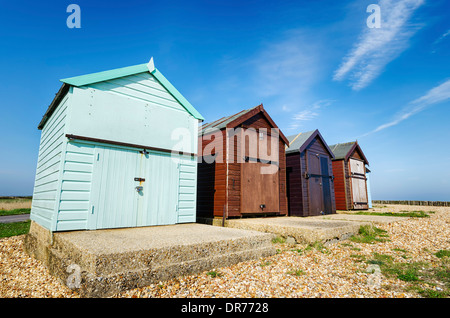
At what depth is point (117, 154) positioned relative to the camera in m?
6.79

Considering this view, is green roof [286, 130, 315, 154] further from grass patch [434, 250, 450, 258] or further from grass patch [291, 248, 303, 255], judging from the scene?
grass patch [434, 250, 450, 258]

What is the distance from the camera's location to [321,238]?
6.70m

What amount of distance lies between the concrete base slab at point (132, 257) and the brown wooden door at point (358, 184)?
14.2m

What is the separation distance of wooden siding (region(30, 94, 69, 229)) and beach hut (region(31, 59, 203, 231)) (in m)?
0.03

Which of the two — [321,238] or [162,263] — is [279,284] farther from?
[321,238]

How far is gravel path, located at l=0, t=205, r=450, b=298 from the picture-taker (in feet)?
12.5

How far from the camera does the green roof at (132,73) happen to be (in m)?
6.38

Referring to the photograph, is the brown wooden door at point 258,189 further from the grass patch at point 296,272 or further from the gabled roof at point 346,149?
the gabled roof at point 346,149

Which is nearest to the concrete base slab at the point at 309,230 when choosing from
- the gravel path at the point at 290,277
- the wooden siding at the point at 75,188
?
the gravel path at the point at 290,277

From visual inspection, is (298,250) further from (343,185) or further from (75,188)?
(343,185)
